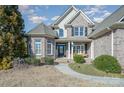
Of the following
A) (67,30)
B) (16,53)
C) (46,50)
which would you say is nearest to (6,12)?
(16,53)

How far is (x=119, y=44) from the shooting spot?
2048 centimetres

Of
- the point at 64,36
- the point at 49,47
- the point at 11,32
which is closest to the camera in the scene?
the point at 11,32

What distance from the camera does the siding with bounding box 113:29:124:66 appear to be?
20359 mm

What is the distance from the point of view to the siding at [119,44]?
66.8 ft

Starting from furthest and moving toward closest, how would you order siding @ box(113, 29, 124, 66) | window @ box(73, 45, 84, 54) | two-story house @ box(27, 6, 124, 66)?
window @ box(73, 45, 84, 54), two-story house @ box(27, 6, 124, 66), siding @ box(113, 29, 124, 66)

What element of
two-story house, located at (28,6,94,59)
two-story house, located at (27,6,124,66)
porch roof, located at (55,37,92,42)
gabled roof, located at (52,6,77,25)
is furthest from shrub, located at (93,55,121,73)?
gabled roof, located at (52,6,77,25)

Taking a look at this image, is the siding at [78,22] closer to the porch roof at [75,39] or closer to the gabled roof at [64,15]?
the porch roof at [75,39]

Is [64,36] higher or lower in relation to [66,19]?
lower

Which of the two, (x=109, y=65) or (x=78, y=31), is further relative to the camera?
(x=78, y=31)

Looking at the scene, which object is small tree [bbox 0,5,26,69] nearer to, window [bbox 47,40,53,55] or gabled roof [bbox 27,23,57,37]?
gabled roof [bbox 27,23,57,37]

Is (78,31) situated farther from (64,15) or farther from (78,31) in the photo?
(64,15)

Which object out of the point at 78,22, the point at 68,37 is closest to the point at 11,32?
the point at 68,37
